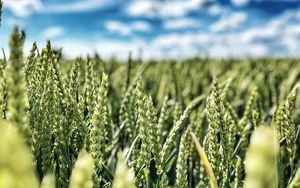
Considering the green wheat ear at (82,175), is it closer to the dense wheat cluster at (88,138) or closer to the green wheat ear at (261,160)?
the dense wheat cluster at (88,138)

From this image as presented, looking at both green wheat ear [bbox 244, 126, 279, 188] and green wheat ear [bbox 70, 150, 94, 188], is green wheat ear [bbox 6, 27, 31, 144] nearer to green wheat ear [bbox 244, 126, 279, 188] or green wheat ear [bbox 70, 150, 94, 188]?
green wheat ear [bbox 70, 150, 94, 188]

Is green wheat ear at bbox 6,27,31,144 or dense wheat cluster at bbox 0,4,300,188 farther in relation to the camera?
green wheat ear at bbox 6,27,31,144

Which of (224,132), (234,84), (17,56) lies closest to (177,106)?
(224,132)

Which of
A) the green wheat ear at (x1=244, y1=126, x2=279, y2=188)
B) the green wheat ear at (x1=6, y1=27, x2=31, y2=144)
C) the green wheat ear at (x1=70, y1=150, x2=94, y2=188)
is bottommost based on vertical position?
the green wheat ear at (x1=244, y1=126, x2=279, y2=188)

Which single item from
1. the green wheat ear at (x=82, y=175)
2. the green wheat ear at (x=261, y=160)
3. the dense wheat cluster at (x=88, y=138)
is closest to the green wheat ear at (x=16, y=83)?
the dense wheat cluster at (x=88, y=138)

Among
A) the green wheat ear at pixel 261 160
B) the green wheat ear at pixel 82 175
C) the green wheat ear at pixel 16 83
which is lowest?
the green wheat ear at pixel 261 160

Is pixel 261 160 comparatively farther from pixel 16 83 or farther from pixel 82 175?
pixel 16 83

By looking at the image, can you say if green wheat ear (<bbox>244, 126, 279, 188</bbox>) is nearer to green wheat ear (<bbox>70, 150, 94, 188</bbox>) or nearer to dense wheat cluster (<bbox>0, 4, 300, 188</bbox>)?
dense wheat cluster (<bbox>0, 4, 300, 188</bbox>)

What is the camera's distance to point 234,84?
14.2ft

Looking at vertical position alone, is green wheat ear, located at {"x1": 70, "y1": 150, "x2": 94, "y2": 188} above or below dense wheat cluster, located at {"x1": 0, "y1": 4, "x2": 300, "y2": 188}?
below

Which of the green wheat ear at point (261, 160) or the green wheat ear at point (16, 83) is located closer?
the green wheat ear at point (261, 160)

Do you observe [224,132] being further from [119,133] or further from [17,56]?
[119,133]

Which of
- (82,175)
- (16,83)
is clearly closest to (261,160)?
(82,175)

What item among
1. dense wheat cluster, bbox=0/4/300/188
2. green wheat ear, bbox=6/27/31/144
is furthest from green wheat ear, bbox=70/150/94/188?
green wheat ear, bbox=6/27/31/144
